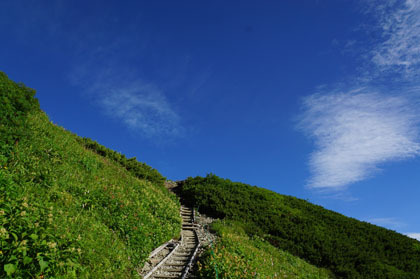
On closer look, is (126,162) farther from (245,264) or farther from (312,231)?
(312,231)

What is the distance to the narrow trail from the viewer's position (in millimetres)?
11719

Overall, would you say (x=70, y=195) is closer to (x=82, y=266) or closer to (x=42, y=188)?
(x=42, y=188)

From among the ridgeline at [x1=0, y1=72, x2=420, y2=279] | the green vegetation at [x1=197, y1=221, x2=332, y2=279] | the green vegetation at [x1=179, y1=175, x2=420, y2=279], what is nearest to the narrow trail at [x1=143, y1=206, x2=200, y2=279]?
the ridgeline at [x1=0, y1=72, x2=420, y2=279]

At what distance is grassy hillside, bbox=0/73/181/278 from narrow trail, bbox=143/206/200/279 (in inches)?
22.9

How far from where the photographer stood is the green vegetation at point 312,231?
21141mm

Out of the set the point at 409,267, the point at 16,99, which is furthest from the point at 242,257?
the point at 409,267

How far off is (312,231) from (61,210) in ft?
71.2

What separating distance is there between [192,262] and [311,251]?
501 inches

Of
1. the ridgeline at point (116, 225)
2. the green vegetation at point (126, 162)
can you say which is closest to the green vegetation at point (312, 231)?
the ridgeline at point (116, 225)

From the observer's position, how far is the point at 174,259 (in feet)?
45.0

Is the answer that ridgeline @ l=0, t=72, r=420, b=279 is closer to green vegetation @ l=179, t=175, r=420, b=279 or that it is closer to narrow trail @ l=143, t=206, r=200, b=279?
green vegetation @ l=179, t=175, r=420, b=279

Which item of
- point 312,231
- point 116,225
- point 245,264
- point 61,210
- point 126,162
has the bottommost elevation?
point 245,264

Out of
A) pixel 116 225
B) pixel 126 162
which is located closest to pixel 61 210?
pixel 116 225

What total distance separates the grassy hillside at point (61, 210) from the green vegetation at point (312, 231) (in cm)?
953
